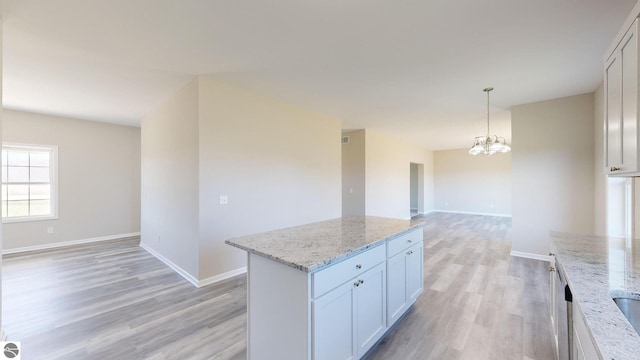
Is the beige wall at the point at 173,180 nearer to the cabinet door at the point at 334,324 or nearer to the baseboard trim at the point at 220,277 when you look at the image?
the baseboard trim at the point at 220,277

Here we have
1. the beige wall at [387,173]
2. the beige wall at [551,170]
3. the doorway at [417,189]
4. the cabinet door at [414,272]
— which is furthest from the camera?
the doorway at [417,189]

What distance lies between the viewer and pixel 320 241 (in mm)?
2006

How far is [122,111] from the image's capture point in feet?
16.5

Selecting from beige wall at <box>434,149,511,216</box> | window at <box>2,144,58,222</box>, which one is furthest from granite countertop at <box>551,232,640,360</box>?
beige wall at <box>434,149,511,216</box>

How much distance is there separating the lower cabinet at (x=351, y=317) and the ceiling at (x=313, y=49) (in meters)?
2.14

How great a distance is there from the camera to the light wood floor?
215 cm

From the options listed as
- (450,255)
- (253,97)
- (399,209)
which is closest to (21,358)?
(253,97)

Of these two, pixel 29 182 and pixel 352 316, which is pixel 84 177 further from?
pixel 352 316

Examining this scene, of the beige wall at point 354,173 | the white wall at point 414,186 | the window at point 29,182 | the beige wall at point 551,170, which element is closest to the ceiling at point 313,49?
the beige wall at point 551,170

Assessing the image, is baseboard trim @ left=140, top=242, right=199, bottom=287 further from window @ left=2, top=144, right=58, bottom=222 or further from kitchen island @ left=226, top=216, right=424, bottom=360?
window @ left=2, top=144, right=58, bottom=222

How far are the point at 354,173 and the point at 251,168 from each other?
3.66m

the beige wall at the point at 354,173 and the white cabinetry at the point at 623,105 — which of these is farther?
the beige wall at the point at 354,173

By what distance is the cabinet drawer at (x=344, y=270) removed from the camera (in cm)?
154

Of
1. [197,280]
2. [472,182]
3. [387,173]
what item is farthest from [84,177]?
[472,182]
